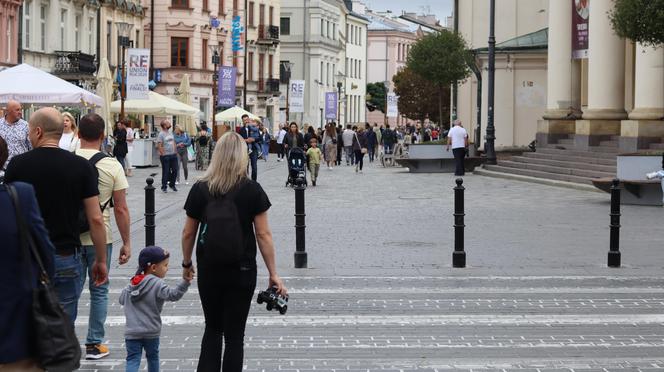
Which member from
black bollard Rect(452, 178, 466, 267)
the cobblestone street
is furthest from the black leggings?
black bollard Rect(452, 178, 466, 267)

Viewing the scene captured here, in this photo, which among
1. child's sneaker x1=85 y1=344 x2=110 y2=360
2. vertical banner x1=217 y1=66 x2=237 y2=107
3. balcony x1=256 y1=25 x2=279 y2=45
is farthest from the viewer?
balcony x1=256 y1=25 x2=279 y2=45

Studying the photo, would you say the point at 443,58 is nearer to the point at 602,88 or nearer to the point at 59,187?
the point at 602,88

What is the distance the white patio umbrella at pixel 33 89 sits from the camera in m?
22.7

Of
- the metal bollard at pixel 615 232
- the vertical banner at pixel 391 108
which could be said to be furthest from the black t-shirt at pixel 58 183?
the vertical banner at pixel 391 108

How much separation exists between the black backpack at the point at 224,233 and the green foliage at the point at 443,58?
42446 millimetres

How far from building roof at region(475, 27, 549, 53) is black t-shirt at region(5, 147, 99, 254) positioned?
3871 cm

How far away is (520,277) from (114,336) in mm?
→ 5254

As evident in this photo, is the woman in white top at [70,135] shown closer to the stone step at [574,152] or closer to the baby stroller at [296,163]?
the baby stroller at [296,163]

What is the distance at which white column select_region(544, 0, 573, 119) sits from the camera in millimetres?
39812

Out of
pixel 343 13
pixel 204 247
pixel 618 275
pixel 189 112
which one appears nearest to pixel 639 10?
→ pixel 618 275

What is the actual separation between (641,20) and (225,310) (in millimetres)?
18736

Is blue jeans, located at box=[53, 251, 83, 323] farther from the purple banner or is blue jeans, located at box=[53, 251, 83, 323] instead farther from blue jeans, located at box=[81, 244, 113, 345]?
the purple banner

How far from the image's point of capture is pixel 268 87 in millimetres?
94062

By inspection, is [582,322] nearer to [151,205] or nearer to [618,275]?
[618,275]
